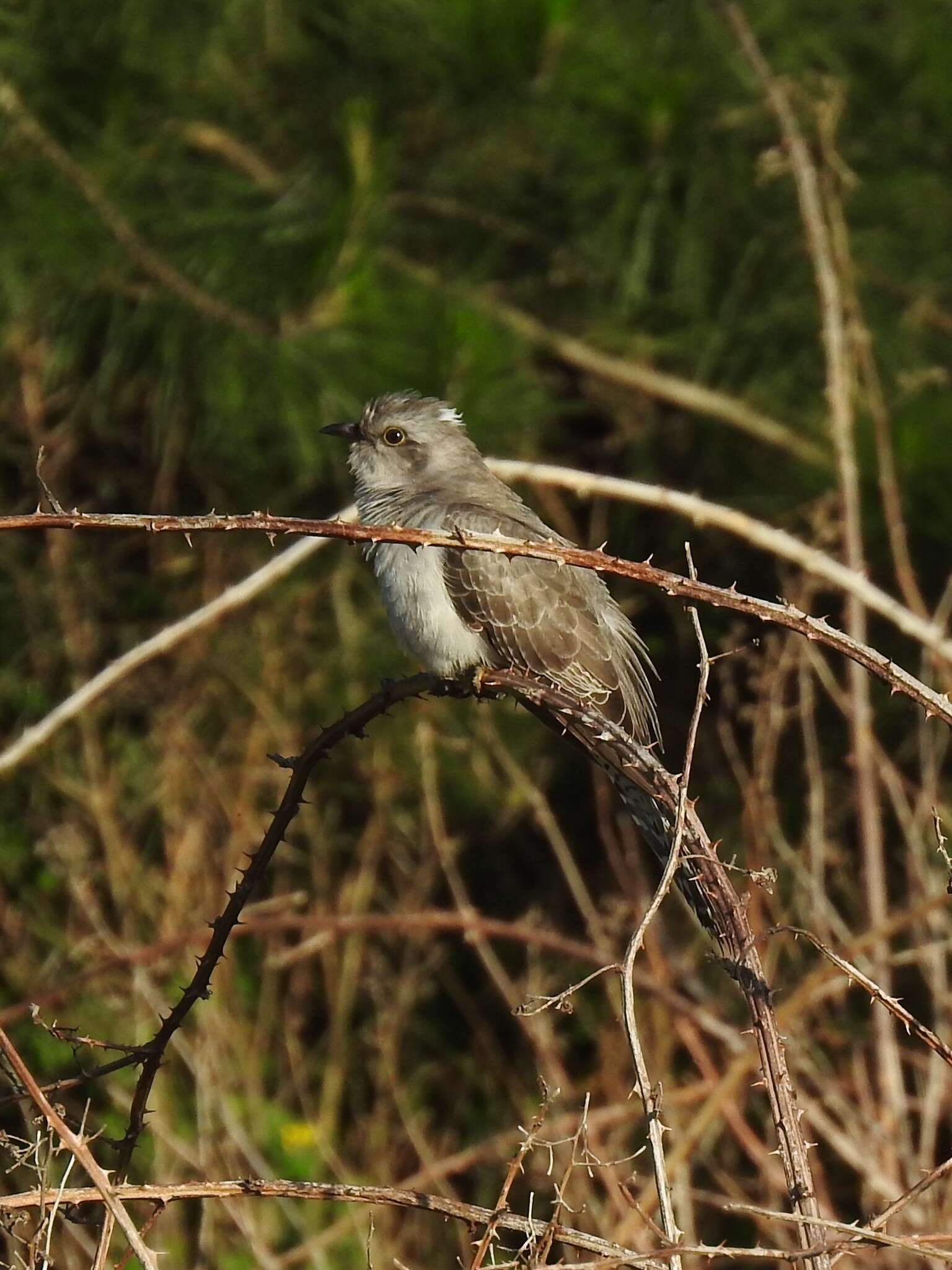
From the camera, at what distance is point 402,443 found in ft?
18.6

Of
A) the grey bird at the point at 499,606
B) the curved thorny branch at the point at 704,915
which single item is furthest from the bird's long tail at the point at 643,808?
the grey bird at the point at 499,606

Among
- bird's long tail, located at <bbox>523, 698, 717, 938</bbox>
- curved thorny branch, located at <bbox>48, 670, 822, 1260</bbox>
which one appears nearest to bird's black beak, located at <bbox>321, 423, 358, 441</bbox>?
bird's long tail, located at <bbox>523, 698, 717, 938</bbox>

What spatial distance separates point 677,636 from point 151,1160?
3408 millimetres

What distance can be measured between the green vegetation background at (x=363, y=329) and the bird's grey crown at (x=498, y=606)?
2.80 feet

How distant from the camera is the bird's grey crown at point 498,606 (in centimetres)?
496

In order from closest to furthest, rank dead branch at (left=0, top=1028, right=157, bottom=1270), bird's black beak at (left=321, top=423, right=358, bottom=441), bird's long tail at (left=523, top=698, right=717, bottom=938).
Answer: dead branch at (left=0, top=1028, right=157, bottom=1270) < bird's long tail at (left=523, top=698, right=717, bottom=938) < bird's black beak at (left=321, top=423, right=358, bottom=441)

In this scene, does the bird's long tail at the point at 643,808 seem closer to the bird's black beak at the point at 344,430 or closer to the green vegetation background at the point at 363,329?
the bird's black beak at the point at 344,430

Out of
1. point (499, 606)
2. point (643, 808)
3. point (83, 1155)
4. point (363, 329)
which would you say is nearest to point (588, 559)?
point (83, 1155)

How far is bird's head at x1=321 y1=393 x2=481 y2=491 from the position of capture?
18.5ft

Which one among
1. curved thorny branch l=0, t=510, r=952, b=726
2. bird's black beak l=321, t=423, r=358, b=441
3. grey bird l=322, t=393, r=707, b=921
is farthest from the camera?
bird's black beak l=321, t=423, r=358, b=441

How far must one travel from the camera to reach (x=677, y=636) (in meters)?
8.18

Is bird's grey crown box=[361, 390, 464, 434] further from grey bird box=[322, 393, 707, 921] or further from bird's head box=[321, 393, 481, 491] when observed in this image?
grey bird box=[322, 393, 707, 921]

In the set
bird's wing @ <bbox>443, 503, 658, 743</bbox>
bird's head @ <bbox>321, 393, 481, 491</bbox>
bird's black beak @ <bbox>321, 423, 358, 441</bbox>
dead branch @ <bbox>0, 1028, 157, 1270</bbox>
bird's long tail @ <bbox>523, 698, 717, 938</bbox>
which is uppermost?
bird's black beak @ <bbox>321, 423, 358, 441</bbox>

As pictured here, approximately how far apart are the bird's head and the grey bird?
0.11m
